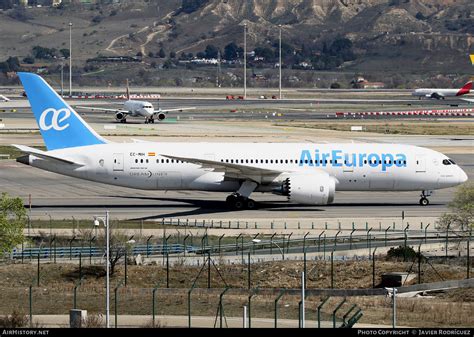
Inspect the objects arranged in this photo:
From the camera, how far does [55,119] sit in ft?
246

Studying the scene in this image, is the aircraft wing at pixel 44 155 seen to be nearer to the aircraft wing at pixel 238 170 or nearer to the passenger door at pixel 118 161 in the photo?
the passenger door at pixel 118 161

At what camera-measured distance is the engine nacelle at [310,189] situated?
72938mm

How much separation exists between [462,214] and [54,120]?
2656 centimetres

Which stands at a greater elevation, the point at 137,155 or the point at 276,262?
the point at 137,155

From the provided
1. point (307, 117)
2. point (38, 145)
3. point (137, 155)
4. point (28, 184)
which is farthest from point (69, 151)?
point (307, 117)

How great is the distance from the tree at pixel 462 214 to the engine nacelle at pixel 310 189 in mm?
8874

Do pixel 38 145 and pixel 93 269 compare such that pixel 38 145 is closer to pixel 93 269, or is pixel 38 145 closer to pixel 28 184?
pixel 28 184

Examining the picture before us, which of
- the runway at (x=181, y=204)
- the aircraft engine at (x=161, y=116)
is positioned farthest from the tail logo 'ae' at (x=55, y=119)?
the aircraft engine at (x=161, y=116)

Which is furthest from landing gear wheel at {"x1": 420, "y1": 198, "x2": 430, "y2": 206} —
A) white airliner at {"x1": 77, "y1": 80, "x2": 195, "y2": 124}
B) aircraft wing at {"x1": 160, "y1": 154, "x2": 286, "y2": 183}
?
white airliner at {"x1": 77, "y1": 80, "x2": 195, "y2": 124}

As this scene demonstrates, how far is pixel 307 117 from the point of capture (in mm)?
178375

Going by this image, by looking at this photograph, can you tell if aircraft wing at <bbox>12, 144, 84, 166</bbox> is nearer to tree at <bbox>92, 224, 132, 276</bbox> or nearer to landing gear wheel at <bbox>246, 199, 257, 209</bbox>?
landing gear wheel at <bbox>246, 199, 257, 209</bbox>

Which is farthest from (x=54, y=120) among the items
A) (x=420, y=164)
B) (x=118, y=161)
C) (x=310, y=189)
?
(x=420, y=164)

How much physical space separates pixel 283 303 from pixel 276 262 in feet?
28.5

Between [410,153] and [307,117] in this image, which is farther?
[307,117]
